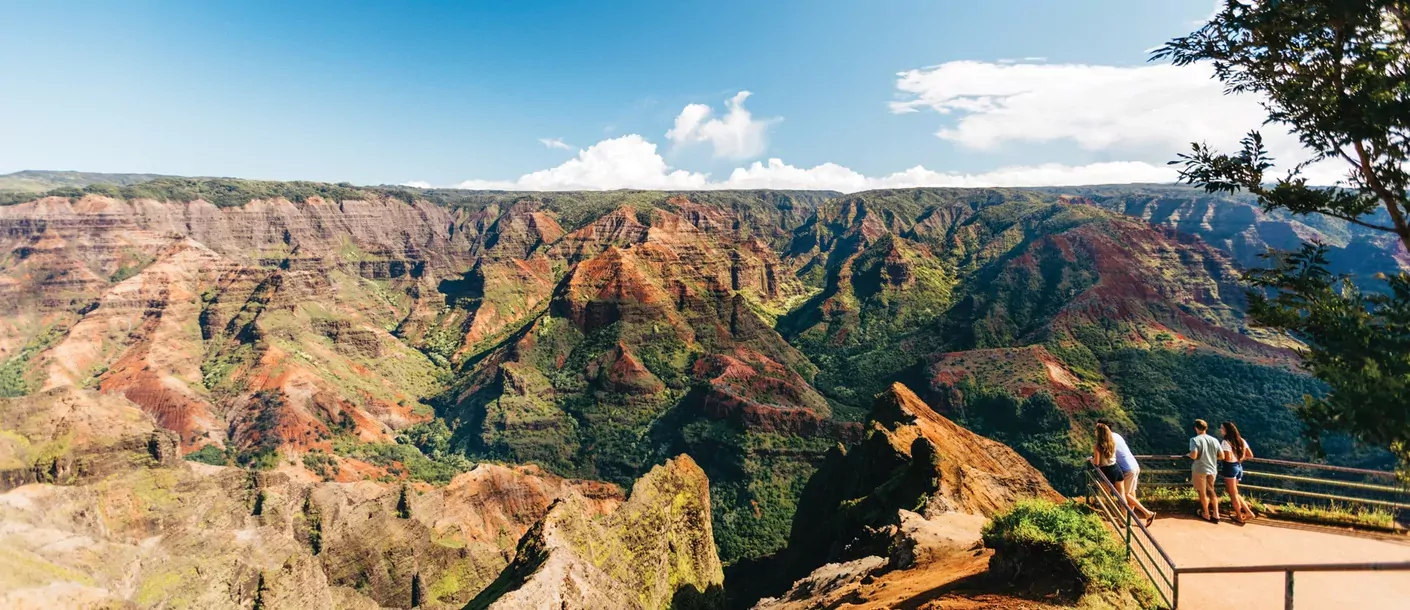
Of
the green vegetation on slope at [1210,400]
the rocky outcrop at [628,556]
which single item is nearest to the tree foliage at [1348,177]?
the rocky outcrop at [628,556]

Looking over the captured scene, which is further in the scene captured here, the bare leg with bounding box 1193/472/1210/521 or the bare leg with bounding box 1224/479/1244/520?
the bare leg with bounding box 1193/472/1210/521

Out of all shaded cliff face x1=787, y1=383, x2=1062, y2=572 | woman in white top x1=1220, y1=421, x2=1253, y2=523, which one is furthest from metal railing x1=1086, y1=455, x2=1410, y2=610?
shaded cliff face x1=787, y1=383, x2=1062, y2=572

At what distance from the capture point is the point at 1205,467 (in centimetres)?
1641

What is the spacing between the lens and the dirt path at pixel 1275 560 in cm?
1287

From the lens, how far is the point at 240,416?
117438 millimetres

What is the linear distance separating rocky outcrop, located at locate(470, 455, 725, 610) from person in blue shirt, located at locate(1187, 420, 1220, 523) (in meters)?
25.8

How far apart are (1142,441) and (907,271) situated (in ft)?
368

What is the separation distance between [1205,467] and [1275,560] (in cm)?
243

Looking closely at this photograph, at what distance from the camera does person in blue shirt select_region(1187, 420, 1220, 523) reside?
16.3m

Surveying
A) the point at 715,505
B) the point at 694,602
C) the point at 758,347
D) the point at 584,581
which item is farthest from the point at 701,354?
the point at 584,581

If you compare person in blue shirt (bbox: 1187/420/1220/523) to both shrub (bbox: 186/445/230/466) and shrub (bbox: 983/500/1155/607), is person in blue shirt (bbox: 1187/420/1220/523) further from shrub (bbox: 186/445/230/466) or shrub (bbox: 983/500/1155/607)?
shrub (bbox: 186/445/230/466)

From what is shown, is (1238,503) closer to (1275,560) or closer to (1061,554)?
(1275,560)

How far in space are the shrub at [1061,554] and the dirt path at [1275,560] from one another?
4.00 ft

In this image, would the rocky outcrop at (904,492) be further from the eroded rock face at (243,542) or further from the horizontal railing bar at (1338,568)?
the eroded rock face at (243,542)
